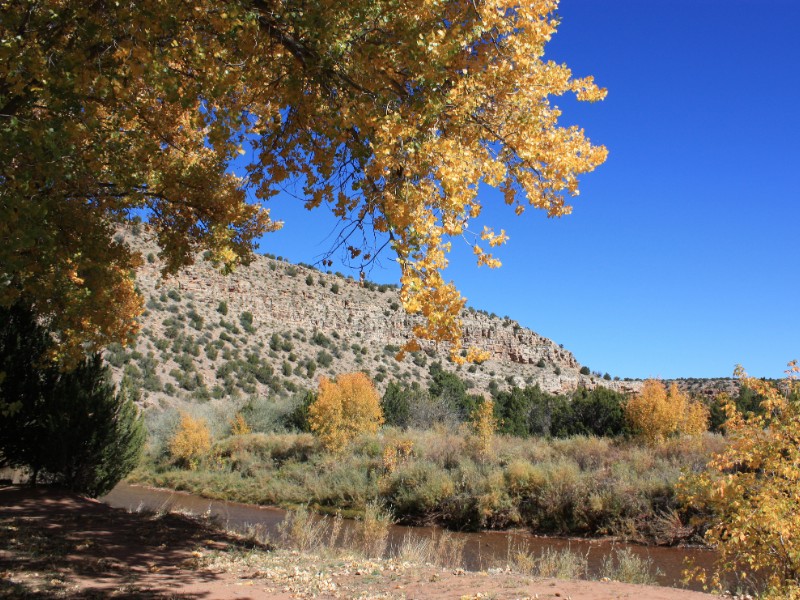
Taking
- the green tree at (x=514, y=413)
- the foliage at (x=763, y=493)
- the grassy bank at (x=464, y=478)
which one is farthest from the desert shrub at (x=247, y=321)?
the foliage at (x=763, y=493)

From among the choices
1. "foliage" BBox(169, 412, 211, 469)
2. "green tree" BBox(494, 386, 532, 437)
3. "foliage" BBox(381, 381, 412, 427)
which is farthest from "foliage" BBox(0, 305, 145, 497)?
"green tree" BBox(494, 386, 532, 437)

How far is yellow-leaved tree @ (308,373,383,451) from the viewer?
3080 cm

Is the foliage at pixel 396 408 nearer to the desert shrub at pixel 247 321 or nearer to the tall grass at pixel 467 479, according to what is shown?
the tall grass at pixel 467 479

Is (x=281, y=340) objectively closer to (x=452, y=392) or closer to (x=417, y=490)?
(x=452, y=392)

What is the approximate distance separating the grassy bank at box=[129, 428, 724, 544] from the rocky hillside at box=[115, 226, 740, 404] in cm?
1120

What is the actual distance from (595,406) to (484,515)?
20.3m

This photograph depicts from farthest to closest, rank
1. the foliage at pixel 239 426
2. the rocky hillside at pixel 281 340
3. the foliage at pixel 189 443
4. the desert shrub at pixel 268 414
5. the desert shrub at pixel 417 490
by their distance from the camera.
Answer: the rocky hillside at pixel 281 340, the desert shrub at pixel 268 414, the foliage at pixel 239 426, the foliage at pixel 189 443, the desert shrub at pixel 417 490

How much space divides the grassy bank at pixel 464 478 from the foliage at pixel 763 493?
11060 millimetres

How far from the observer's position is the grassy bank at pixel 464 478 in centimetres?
2073

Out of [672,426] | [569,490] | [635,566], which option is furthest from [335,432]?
[635,566]

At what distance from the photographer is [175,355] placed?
45875 millimetres

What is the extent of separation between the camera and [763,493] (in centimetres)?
689

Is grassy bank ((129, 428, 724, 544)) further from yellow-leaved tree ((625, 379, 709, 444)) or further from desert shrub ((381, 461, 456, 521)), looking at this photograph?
yellow-leaved tree ((625, 379, 709, 444))

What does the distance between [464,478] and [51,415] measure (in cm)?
1545
